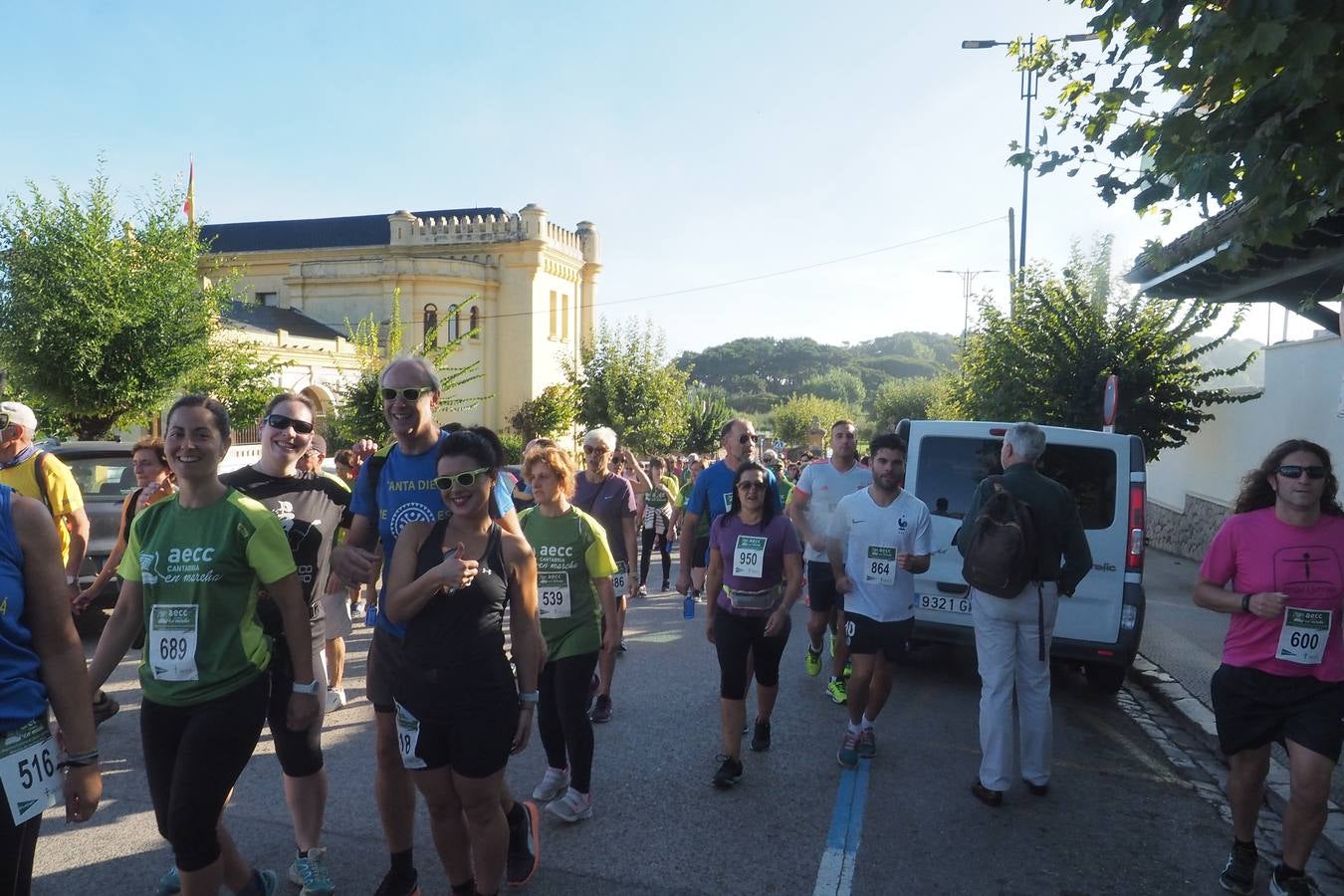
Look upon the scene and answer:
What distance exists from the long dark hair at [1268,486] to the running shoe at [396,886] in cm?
386

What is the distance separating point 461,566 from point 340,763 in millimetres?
2891

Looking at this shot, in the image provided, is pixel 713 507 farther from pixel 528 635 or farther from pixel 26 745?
pixel 26 745

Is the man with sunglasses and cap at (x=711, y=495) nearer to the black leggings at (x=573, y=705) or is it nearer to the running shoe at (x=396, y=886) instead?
the black leggings at (x=573, y=705)

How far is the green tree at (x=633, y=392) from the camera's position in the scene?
38.9m

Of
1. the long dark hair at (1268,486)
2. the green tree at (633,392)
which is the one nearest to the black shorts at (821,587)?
the long dark hair at (1268,486)

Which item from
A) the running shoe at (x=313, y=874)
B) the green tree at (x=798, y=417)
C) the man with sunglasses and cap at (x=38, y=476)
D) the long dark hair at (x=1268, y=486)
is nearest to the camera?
the running shoe at (x=313, y=874)

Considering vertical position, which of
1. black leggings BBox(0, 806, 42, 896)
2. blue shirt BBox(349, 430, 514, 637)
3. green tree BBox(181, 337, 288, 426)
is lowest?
black leggings BBox(0, 806, 42, 896)

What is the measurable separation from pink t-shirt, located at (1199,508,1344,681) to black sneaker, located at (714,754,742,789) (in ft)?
7.84

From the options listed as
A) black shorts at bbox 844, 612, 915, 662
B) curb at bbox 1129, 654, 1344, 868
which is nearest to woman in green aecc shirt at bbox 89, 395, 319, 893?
black shorts at bbox 844, 612, 915, 662

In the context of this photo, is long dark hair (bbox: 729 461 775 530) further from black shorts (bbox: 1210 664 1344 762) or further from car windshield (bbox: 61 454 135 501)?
car windshield (bbox: 61 454 135 501)

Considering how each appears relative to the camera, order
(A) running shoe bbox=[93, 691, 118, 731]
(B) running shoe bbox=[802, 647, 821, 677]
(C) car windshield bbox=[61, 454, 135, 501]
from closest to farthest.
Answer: (A) running shoe bbox=[93, 691, 118, 731], (B) running shoe bbox=[802, 647, 821, 677], (C) car windshield bbox=[61, 454, 135, 501]

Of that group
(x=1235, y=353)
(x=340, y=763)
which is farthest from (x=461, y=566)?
(x=1235, y=353)

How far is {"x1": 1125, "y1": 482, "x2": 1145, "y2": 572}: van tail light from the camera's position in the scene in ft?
22.5

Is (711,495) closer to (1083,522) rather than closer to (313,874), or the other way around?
(1083,522)
